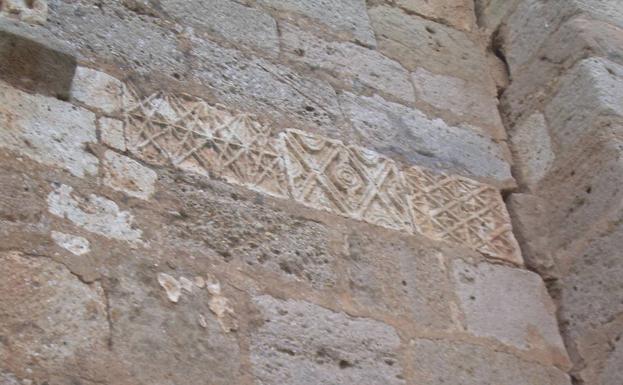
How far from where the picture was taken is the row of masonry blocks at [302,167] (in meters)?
2.50

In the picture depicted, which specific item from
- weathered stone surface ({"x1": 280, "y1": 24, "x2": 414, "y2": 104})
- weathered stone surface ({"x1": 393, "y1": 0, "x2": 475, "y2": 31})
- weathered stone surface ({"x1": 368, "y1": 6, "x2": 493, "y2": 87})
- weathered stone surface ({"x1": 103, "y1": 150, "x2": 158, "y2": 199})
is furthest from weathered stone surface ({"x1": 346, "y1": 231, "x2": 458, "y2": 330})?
weathered stone surface ({"x1": 393, "y1": 0, "x2": 475, "y2": 31})

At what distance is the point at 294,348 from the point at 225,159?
579 millimetres

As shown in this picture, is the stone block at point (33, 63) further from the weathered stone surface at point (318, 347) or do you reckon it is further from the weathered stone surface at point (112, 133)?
the weathered stone surface at point (318, 347)

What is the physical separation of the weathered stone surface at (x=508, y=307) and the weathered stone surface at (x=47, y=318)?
40.0 inches

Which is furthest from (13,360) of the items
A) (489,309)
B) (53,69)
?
(489,309)

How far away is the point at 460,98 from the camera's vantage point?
3.34 meters

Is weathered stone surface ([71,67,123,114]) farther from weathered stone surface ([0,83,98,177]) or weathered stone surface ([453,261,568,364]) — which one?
weathered stone surface ([453,261,568,364])

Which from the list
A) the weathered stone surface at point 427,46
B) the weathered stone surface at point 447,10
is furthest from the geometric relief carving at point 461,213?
the weathered stone surface at point 447,10

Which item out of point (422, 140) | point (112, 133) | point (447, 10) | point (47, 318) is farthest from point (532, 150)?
point (47, 318)

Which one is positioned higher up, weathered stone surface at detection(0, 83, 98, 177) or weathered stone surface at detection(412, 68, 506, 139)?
weathered stone surface at detection(412, 68, 506, 139)

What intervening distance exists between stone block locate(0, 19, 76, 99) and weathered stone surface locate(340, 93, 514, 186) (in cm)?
90

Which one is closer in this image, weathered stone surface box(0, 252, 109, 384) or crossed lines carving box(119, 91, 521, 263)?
weathered stone surface box(0, 252, 109, 384)

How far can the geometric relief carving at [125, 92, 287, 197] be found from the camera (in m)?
2.49

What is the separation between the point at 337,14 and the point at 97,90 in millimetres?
1125
